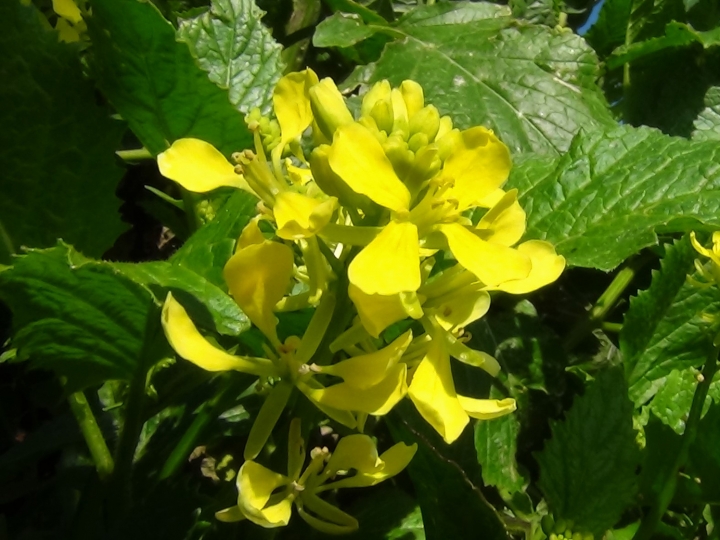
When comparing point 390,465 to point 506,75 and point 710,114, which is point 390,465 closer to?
point 506,75

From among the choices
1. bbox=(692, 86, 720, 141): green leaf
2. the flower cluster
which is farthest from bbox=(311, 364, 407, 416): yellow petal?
bbox=(692, 86, 720, 141): green leaf

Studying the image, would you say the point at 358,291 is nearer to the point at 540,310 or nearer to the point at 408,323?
the point at 408,323

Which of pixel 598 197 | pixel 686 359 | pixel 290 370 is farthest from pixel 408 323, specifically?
pixel 686 359

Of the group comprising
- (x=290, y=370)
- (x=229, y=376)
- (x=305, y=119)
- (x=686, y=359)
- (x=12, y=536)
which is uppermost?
(x=305, y=119)

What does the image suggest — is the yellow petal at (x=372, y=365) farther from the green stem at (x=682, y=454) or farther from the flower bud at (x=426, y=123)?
the green stem at (x=682, y=454)

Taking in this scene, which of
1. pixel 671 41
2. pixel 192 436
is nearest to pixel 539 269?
pixel 192 436

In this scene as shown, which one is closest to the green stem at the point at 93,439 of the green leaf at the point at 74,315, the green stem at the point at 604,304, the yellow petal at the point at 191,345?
the green leaf at the point at 74,315
